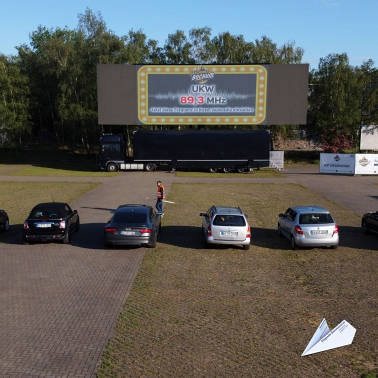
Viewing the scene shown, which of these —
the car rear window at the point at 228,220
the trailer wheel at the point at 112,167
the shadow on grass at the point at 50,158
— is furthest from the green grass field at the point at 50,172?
the car rear window at the point at 228,220

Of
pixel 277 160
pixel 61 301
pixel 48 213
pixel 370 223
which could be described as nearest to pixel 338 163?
pixel 277 160

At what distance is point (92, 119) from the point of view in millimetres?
52594

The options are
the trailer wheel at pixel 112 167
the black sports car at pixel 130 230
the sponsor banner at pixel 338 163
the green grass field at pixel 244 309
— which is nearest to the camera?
the green grass field at pixel 244 309

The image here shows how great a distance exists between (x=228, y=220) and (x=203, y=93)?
96.8 ft

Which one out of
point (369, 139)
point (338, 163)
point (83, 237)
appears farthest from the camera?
point (369, 139)

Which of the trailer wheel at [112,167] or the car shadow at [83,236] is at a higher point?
the trailer wheel at [112,167]

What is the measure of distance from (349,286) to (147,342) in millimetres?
6325

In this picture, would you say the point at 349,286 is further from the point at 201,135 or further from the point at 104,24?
the point at 104,24

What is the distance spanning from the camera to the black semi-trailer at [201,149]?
41969 mm

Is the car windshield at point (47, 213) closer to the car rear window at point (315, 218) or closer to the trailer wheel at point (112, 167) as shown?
the car rear window at point (315, 218)

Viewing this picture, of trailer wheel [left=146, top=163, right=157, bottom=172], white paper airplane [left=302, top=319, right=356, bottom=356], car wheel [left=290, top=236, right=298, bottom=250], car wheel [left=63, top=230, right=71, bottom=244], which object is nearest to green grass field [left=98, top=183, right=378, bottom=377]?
white paper airplane [left=302, top=319, right=356, bottom=356]

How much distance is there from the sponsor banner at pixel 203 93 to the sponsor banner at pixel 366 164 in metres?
10.7

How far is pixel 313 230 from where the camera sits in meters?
14.6

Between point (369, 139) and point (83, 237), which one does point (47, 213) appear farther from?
point (369, 139)
